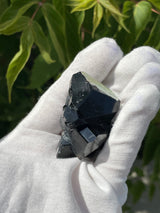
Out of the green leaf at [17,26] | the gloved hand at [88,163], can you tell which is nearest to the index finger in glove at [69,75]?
the gloved hand at [88,163]

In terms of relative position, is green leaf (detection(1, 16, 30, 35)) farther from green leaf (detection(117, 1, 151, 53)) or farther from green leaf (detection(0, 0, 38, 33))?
green leaf (detection(117, 1, 151, 53))

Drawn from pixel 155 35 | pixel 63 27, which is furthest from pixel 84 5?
pixel 155 35

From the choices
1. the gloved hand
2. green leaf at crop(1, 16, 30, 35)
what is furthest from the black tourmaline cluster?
green leaf at crop(1, 16, 30, 35)

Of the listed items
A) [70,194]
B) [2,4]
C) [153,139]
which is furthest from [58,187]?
[153,139]

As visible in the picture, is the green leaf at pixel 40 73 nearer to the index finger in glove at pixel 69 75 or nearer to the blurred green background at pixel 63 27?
the blurred green background at pixel 63 27

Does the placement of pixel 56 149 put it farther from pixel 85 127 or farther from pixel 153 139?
pixel 153 139

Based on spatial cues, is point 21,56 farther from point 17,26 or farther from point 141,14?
point 141,14
